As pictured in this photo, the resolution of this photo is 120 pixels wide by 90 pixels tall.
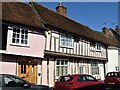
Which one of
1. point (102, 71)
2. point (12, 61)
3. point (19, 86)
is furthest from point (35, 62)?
point (102, 71)

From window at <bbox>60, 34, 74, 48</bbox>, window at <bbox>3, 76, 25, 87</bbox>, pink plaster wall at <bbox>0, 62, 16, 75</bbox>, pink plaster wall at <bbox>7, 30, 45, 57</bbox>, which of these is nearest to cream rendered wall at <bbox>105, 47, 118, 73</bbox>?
window at <bbox>60, 34, 74, 48</bbox>

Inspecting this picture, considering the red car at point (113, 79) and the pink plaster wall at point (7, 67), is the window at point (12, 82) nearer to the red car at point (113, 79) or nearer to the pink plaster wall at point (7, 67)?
the pink plaster wall at point (7, 67)

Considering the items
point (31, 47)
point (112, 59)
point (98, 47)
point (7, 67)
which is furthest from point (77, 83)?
point (112, 59)

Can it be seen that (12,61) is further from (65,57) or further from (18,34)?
(65,57)

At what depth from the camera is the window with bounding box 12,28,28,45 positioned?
15983 millimetres

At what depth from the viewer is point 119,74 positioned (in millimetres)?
19547

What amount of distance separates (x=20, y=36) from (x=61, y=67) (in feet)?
16.7

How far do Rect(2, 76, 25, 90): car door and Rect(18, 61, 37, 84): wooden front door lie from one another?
6.07 meters

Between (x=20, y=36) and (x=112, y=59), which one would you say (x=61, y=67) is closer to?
(x=20, y=36)

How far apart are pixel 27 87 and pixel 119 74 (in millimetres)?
11723

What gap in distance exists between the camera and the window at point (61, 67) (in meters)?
19.2

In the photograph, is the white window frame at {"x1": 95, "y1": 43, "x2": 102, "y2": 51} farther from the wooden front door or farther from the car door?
the car door

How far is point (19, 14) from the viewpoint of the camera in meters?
17.7

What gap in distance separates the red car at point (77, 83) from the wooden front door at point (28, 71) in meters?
3.44
